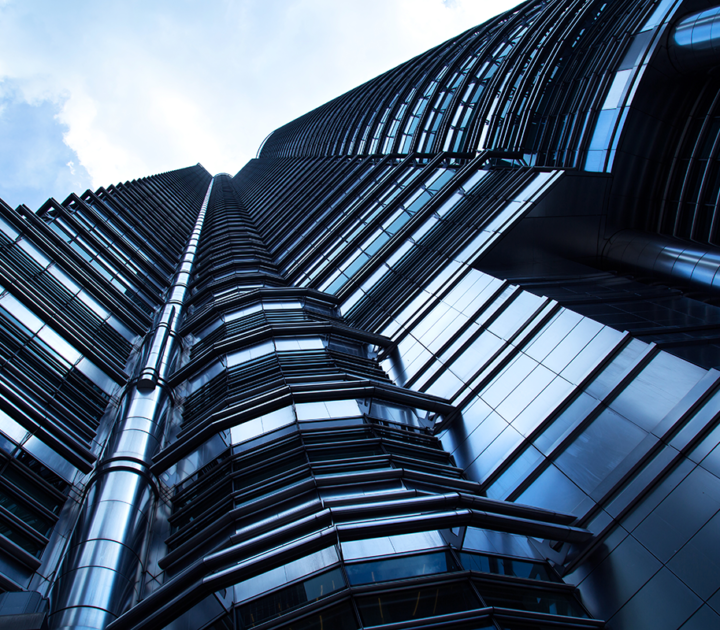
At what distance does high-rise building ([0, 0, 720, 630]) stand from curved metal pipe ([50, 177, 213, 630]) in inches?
2.1

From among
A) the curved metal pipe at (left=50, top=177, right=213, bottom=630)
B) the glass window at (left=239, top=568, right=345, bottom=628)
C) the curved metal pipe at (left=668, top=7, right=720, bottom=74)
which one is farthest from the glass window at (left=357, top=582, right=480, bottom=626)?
the curved metal pipe at (left=668, top=7, right=720, bottom=74)

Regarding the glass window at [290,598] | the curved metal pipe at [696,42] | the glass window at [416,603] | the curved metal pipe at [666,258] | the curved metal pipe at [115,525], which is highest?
the curved metal pipe at [696,42]

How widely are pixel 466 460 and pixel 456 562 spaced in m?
4.23

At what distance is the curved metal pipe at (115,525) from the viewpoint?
8.52 metres

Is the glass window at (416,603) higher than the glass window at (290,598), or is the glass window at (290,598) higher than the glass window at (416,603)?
the glass window at (290,598)

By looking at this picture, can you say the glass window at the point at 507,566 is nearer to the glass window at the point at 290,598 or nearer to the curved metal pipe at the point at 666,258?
the glass window at the point at 290,598

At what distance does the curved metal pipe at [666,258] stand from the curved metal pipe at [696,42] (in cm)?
682

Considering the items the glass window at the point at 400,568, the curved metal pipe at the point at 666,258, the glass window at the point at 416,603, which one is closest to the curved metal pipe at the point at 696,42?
the curved metal pipe at the point at 666,258

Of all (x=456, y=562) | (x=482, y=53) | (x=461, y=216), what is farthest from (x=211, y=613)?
(x=482, y=53)

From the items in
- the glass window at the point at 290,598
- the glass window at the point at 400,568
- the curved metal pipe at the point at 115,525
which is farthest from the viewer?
the curved metal pipe at the point at 115,525

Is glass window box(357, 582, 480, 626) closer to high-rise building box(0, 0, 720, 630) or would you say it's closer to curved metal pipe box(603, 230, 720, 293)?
high-rise building box(0, 0, 720, 630)

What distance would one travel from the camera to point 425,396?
13000 mm

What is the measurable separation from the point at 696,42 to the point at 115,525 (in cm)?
2507

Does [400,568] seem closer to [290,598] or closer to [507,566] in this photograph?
[290,598]
